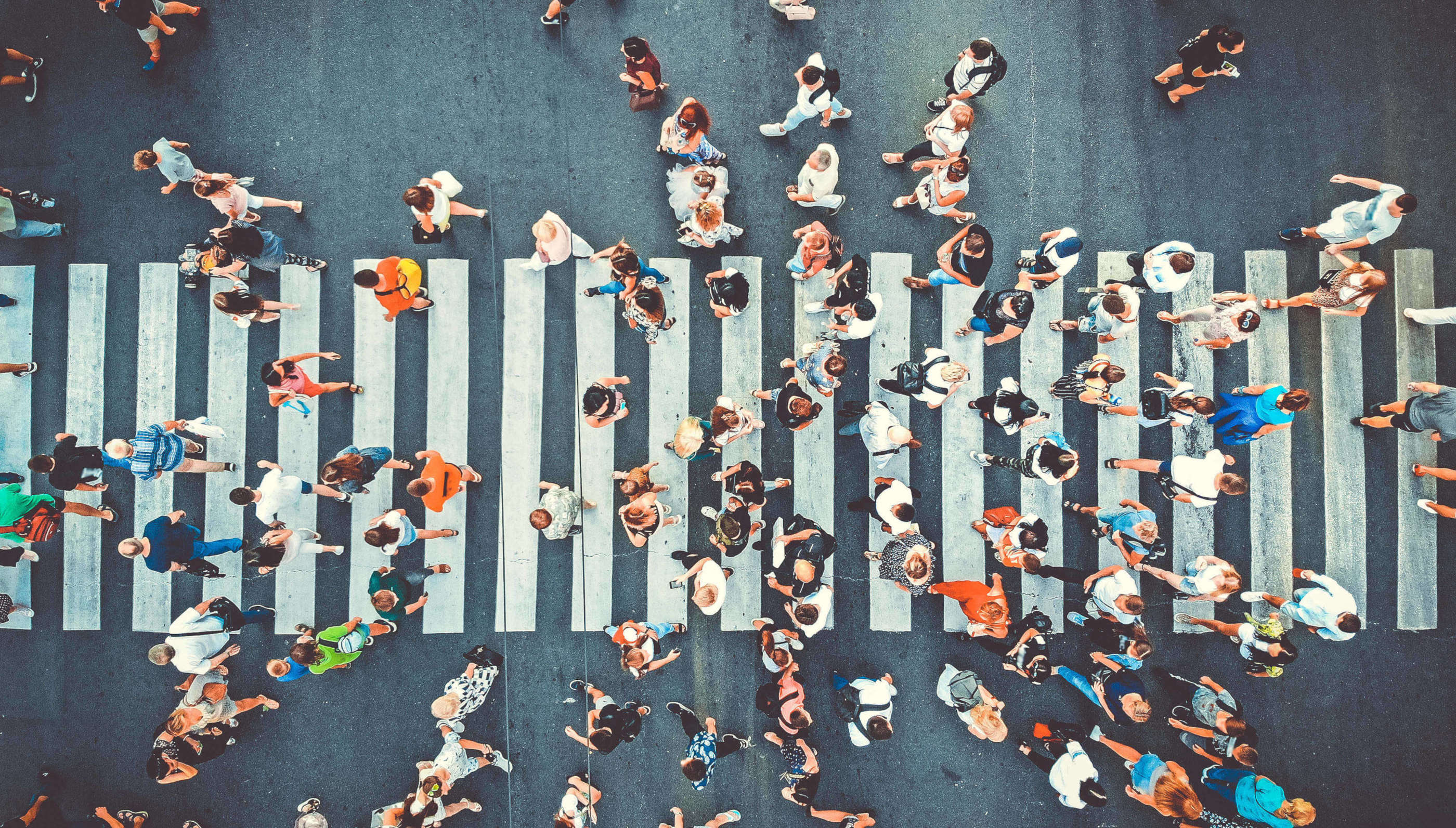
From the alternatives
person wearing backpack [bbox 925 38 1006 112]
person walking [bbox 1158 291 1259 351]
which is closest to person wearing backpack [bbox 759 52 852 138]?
person wearing backpack [bbox 925 38 1006 112]

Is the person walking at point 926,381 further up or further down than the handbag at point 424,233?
further down

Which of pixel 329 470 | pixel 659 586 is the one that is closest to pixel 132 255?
pixel 329 470

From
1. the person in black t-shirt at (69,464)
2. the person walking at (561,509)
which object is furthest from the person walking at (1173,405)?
the person in black t-shirt at (69,464)

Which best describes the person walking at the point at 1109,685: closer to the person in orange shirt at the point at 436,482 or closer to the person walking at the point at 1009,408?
the person walking at the point at 1009,408

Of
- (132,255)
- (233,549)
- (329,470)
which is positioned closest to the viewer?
(329,470)

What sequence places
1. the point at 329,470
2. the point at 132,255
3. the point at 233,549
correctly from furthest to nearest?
the point at 132,255, the point at 233,549, the point at 329,470

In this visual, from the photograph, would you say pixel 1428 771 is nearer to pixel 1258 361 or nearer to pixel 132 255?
pixel 1258 361
